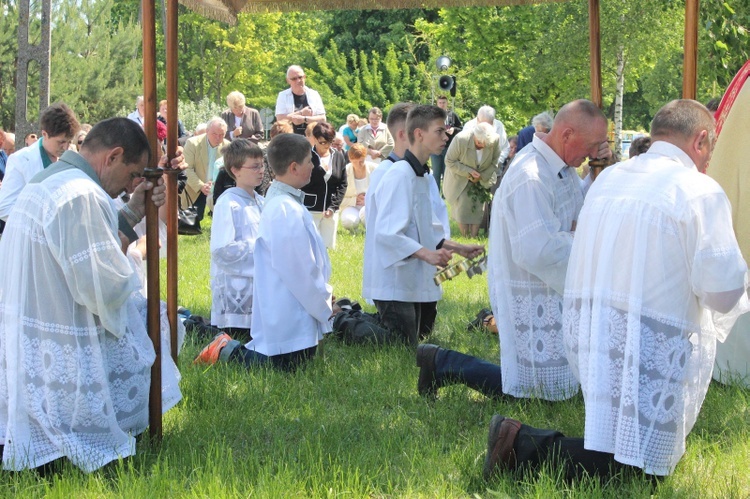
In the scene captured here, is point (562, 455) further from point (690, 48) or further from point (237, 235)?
point (237, 235)

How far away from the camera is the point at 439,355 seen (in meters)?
6.16

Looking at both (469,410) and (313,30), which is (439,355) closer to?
(469,410)

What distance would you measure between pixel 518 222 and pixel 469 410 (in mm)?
1164

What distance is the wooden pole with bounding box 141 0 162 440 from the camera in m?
4.99

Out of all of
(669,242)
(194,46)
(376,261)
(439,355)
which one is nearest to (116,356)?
(439,355)

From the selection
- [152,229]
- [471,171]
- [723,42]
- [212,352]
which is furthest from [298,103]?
[152,229]

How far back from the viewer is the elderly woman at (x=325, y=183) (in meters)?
11.9

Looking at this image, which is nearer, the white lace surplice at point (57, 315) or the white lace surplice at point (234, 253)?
the white lace surplice at point (57, 315)

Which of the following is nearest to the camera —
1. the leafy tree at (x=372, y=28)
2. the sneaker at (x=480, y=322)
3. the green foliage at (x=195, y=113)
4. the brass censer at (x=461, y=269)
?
the brass censer at (x=461, y=269)

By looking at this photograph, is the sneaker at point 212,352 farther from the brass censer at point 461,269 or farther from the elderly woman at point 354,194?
the elderly woman at point 354,194

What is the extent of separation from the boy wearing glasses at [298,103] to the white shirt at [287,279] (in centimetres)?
660

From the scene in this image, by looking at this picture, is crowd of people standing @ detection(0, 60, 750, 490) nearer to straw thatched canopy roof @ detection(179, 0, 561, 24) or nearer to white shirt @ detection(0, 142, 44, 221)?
straw thatched canopy roof @ detection(179, 0, 561, 24)

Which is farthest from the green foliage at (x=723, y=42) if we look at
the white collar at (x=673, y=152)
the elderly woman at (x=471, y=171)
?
the elderly woman at (x=471, y=171)

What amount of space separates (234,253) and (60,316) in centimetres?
344
